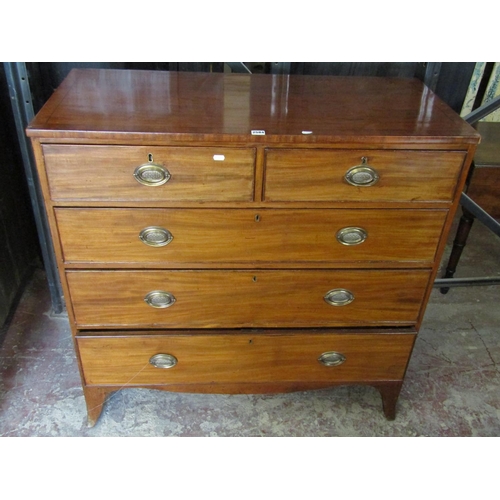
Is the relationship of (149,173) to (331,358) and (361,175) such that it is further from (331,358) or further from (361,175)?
(331,358)

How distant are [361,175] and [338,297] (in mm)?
435

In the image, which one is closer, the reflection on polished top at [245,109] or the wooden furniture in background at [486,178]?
the reflection on polished top at [245,109]

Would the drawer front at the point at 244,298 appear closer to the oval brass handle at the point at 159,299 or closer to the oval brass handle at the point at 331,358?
the oval brass handle at the point at 159,299

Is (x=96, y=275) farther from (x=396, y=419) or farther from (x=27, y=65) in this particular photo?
(x=396, y=419)

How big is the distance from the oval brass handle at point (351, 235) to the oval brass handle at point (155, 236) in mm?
474

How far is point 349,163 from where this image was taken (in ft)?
4.32

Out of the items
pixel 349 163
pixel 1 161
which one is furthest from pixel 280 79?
pixel 1 161

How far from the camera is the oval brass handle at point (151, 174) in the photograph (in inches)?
50.8

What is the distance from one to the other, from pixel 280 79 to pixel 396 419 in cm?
130

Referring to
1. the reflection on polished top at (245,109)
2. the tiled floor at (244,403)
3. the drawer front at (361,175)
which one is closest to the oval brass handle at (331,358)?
the tiled floor at (244,403)

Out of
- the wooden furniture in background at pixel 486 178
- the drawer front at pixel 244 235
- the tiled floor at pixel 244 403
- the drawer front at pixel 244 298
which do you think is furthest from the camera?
the wooden furniture in background at pixel 486 178

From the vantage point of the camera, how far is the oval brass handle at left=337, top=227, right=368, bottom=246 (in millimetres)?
1444

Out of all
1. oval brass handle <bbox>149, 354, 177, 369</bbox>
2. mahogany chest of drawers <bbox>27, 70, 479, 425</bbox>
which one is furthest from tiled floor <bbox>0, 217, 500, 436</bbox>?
oval brass handle <bbox>149, 354, 177, 369</bbox>

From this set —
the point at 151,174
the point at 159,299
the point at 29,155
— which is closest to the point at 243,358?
the point at 159,299
